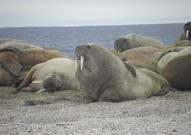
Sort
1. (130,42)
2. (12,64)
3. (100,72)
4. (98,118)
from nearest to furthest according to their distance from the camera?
1. (98,118)
2. (100,72)
3. (12,64)
4. (130,42)

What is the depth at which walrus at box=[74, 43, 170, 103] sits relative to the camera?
187 inches

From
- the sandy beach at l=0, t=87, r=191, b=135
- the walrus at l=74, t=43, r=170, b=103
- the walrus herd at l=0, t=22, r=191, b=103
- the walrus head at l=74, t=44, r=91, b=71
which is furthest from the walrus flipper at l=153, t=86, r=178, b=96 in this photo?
the walrus head at l=74, t=44, r=91, b=71

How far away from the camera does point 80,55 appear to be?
4.61 meters

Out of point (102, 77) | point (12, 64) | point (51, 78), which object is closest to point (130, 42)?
point (12, 64)

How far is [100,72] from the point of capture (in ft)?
15.7

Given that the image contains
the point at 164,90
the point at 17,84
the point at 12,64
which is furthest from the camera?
the point at 12,64

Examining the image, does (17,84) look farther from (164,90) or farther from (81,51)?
(164,90)

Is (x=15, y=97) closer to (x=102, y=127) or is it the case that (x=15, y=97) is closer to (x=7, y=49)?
(x=7, y=49)

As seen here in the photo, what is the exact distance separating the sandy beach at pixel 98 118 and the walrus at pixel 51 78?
1026 mm

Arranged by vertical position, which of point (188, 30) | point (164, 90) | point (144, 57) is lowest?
point (164, 90)

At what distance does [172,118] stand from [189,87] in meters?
2.84

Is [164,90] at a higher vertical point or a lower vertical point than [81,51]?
lower

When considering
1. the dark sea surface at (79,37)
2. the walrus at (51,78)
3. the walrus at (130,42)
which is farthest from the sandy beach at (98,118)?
the dark sea surface at (79,37)

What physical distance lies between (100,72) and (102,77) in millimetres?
101
